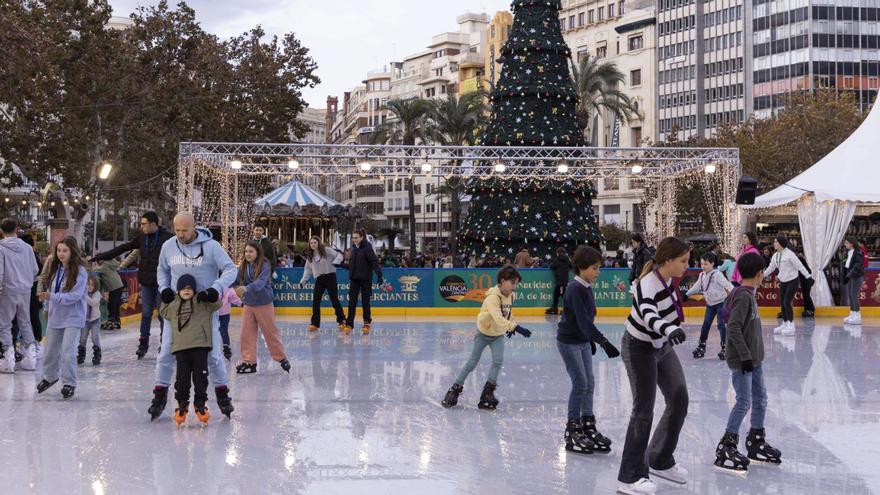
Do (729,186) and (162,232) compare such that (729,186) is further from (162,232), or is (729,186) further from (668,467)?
(668,467)

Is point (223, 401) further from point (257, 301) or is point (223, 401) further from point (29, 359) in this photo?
point (29, 359)

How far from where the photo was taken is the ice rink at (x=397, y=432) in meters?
6.16

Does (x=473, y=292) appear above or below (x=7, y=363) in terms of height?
above

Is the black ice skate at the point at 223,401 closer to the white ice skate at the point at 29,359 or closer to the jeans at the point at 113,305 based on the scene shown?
the white ice skate at the point at 29,359

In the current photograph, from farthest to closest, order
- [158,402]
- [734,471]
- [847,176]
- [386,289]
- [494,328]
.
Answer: [847,176] → [386,289] → [494,328] → [158,402] → [734,471]

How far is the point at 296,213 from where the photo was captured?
3397cm

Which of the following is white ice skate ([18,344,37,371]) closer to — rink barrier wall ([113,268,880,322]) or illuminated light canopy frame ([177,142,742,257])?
illuminated light canopy frame ([177,142,742,257])

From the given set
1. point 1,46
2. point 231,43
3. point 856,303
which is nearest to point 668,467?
point 856,303

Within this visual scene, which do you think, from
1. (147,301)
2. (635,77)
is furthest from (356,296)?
(635,77)

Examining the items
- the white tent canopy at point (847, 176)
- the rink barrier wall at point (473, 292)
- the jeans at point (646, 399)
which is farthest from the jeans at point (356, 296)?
the white tent canopy at point (847, 176)

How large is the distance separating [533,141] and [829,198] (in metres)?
8.43

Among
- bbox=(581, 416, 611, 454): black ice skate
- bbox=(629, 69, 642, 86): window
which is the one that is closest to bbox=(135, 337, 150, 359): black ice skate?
bbox=(581, 416, 611, 454): black ice skate

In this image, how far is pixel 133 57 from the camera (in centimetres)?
3234

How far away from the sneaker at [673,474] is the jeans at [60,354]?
5.82 m
